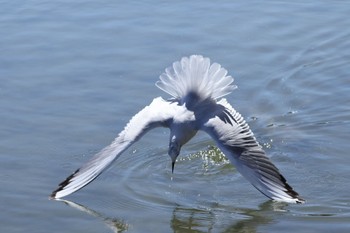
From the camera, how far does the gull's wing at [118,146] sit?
8.31 m

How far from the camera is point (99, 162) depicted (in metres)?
8.43

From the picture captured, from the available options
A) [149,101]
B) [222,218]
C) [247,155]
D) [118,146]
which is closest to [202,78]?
[118,146]

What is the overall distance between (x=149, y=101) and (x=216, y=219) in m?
2.74

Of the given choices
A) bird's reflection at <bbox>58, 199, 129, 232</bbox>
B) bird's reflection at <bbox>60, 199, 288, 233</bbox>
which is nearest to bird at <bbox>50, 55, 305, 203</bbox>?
bird's reflection at <bbox>58, 199, 129, 232</bbox>

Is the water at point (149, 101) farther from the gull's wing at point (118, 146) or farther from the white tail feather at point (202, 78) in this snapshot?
the white tail feather at point (202, 78)

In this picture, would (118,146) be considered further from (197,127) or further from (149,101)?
(149,101)

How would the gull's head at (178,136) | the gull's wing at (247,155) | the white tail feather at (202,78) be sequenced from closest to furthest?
the gull's wing at (247,155)
the gull's head at (178,136)
the white tail feather at (202,78)

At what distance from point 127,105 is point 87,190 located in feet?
6.56

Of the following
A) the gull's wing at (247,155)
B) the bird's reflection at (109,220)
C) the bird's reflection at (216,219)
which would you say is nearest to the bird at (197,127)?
the gull's wing at (247,155)

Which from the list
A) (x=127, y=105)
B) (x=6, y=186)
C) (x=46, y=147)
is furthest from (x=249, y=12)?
(x=6, y=186)

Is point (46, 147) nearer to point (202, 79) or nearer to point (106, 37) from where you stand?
point (202, 79)

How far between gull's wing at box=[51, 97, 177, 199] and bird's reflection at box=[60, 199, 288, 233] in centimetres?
40

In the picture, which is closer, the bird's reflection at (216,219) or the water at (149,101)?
the bird's reflection at (216,219)

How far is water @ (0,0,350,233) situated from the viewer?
8.54 meters
